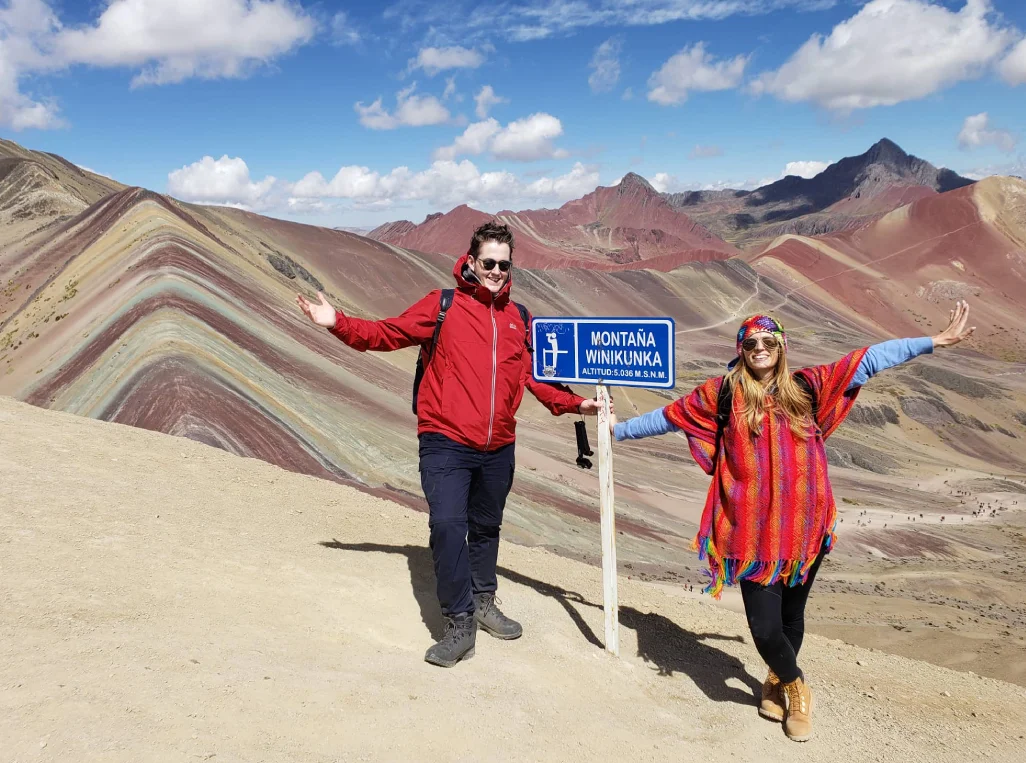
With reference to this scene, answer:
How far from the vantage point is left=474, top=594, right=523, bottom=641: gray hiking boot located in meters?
3.74

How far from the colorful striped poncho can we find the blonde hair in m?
0.03

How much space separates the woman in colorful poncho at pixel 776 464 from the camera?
9.73 ft

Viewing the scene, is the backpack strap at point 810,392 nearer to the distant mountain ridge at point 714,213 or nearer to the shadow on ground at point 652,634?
the shadow on ground at point 652,634

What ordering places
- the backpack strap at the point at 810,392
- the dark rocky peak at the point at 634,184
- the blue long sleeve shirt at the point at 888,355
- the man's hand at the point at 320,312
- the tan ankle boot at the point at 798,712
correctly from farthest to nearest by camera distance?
the dark rocky peak at the point at 634,184
the man's hand at the point at 320,312
the tan ankle boot at the point at 798,712
the backpack strap at the point at 810,392
the blue long sleeve shirt at the point at 888,355

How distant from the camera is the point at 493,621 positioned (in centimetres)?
376

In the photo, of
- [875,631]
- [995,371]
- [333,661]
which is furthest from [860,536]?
[995,371]

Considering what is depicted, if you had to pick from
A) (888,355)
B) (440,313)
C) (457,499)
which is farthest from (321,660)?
(888,355)

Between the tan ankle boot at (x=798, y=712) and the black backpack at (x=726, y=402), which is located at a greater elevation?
the black backpack at (x=726, y=402)

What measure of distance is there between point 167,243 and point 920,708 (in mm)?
15004

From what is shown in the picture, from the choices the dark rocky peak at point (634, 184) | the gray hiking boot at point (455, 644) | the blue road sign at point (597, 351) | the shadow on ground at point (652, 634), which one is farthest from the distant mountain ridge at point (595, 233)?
the gray hiking boot at point (455, 644)

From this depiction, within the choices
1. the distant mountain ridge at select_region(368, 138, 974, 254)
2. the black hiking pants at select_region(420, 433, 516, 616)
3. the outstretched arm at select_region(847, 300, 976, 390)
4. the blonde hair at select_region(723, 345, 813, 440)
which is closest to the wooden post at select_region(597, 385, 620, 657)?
the black hiking pants at select_region(420, 433, 516, 616)

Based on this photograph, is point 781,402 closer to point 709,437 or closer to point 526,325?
point 709,437

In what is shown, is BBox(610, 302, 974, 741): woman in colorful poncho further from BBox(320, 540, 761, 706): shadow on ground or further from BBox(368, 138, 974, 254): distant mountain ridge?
BBox(368, 138, 974, 254): distant mountain ridge

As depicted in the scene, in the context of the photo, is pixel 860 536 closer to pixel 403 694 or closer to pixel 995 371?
pixel 403 694
